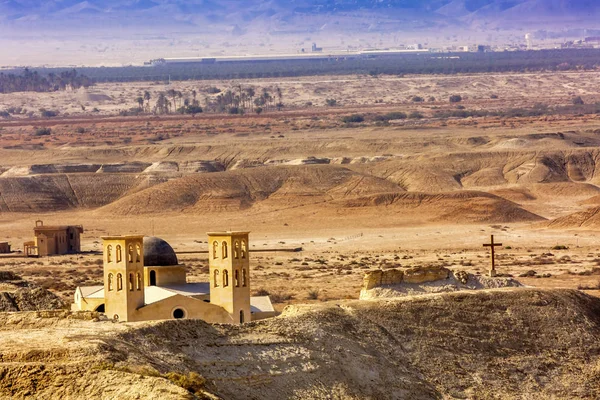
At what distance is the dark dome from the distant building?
29.5m

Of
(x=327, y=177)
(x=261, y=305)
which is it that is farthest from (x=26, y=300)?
(x=327, y=177)

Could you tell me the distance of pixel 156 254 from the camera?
36.5m

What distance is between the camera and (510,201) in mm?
83438

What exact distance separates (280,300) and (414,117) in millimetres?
98972

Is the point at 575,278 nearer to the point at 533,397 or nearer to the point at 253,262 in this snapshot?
the point at 253,262

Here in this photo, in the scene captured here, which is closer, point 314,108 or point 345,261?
point 345,261

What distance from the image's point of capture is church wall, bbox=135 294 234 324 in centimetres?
3272

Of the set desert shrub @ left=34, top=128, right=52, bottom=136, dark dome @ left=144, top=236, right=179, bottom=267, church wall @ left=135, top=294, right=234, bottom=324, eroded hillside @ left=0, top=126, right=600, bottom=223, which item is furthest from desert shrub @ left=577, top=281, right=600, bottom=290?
desert shrub @ left=34, top=128, right=52, bottom=136

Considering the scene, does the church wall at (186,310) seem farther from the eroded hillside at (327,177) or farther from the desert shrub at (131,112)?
the desert shrub at (131,112)

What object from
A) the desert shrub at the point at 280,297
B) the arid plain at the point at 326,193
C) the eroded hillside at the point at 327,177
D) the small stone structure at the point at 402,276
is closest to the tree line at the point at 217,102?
the arid plain at the point at 326,193

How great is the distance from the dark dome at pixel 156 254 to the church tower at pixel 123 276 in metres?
3.35

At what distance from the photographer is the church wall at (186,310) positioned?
32.7m

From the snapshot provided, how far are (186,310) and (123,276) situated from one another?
1.60 m

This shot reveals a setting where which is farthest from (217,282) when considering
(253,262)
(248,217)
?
(248,217)
